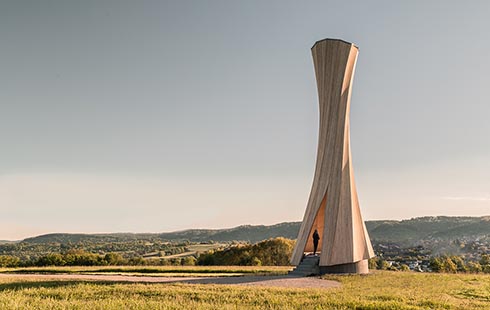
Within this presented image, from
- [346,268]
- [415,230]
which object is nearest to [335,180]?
[346,268]

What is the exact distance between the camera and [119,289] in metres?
8.68

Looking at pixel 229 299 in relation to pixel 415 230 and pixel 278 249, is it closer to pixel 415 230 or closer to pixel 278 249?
pixel 278 249

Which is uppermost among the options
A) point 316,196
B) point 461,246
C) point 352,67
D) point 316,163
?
point 352,67

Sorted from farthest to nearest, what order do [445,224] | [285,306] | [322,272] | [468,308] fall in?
[445,224] < [322,272] < [468,308] < [285,306]

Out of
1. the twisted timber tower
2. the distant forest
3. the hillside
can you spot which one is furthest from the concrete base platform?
the hillside

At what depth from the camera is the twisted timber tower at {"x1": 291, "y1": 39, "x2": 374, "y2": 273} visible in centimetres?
1362

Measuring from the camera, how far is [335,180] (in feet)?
47.1

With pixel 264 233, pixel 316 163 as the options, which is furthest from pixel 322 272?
pixel 264 233

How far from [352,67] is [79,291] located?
12.2 metres

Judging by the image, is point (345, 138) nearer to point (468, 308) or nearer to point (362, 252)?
point (362, 252)

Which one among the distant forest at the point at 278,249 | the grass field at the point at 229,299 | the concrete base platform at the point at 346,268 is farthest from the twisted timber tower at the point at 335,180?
the distant forest at the point at 278,249

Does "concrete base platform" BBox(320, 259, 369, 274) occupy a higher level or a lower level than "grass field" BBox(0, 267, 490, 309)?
lower

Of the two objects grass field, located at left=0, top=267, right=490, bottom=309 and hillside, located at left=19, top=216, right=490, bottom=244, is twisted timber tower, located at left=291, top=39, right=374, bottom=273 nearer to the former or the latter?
grass field, located at left=0, top=267, right=490, bottom=309

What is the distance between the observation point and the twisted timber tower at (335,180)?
1362cm
